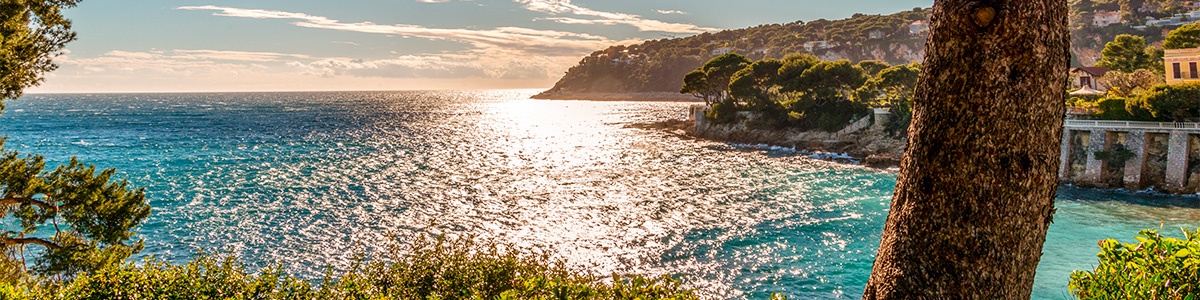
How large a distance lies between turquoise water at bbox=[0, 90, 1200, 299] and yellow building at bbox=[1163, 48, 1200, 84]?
13.3 meters

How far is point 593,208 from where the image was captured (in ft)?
105

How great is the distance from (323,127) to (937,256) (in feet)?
322

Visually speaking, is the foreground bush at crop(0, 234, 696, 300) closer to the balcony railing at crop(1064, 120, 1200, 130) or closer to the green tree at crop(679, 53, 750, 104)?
the balcony railing at crop(1064, 120, 1200, 130)

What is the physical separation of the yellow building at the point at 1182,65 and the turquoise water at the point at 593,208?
43.6ft

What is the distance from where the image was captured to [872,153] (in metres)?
47.7

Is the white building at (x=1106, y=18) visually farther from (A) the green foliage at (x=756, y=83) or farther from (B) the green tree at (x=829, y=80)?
(B) the green tree at (x=829, y=80)

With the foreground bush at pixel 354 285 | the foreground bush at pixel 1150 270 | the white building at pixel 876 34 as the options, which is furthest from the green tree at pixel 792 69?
the white building at pixel 876 34

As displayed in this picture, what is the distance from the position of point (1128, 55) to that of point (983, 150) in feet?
219

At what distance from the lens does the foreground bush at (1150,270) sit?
6469mm

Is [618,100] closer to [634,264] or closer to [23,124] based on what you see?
[23,124]

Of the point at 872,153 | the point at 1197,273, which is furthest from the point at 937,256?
the point at 872,153

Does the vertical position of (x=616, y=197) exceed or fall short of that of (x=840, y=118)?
it falls short

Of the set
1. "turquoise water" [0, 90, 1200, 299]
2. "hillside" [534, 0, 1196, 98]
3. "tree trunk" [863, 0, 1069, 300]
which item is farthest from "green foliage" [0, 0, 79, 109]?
"hillside" [534, 0, 1196, 98]

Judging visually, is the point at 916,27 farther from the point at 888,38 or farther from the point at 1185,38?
the point at 1185,38
